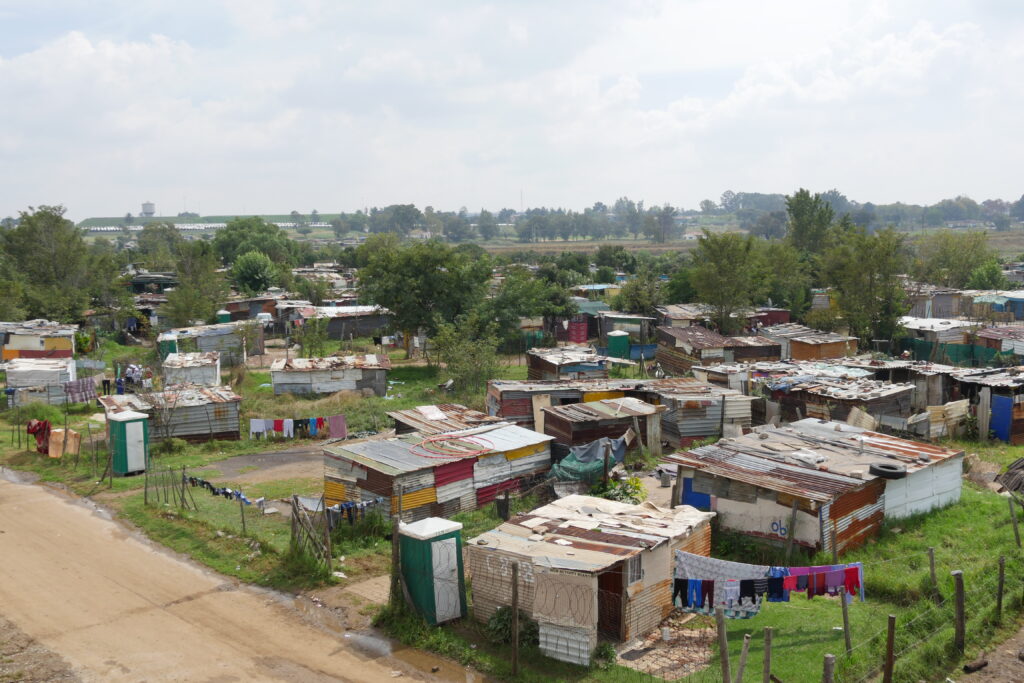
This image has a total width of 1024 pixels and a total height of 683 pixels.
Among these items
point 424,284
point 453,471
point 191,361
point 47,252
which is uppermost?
point 47,252

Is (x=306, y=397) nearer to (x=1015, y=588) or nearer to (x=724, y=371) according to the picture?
(x=724, y=371)

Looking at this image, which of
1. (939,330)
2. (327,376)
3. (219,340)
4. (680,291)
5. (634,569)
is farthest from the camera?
(680,291)

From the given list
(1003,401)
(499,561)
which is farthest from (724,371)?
(499,561)

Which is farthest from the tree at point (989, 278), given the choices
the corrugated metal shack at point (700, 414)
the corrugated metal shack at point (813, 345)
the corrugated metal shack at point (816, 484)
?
the corrugated metal shack at point (816, 484)

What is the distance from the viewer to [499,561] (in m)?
11.1

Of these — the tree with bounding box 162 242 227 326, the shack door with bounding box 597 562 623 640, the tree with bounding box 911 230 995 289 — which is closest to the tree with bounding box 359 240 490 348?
the tree with bounding box 162 242 227 326

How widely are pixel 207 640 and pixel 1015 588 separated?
11552 millimetres

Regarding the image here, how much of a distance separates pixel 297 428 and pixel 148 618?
12.1 meters

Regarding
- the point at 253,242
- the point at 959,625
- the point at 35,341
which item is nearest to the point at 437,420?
the point at 959,625

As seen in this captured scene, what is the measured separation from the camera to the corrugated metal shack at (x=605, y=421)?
18.9 meters

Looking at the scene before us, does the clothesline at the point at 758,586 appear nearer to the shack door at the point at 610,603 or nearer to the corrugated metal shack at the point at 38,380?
the shack door at the point at 610,603

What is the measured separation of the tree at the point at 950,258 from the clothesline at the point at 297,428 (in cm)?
4704

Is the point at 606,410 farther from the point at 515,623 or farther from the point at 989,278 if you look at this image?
the point at 989,278

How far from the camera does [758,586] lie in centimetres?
1036
